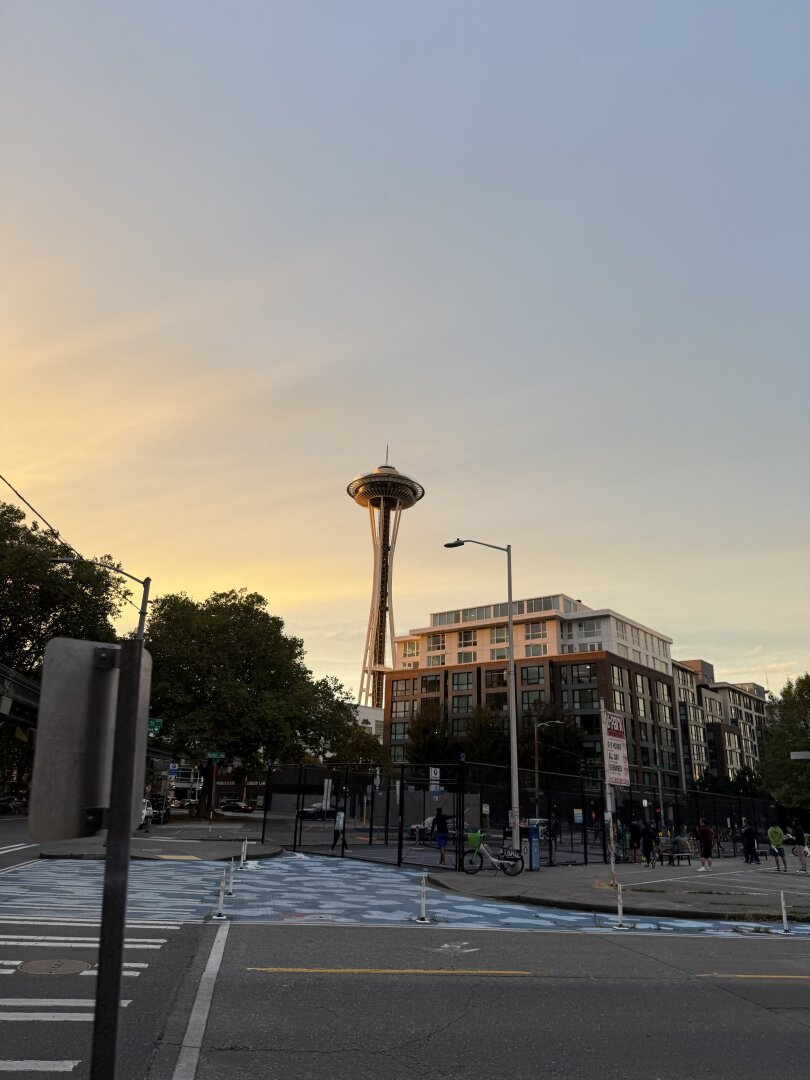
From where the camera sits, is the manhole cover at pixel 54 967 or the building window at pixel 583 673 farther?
the building window at pixel 583 673

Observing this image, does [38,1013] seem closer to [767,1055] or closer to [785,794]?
[767,1055]

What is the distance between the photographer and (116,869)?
3.22 metres

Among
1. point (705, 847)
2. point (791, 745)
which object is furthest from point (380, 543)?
point (705, 847)

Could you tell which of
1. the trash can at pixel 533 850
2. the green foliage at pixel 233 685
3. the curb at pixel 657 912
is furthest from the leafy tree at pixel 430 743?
the curb at pixel 657 912

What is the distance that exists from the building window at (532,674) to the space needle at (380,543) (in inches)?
1705

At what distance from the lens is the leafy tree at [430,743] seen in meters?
78.6

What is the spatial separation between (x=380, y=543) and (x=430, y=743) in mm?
78630

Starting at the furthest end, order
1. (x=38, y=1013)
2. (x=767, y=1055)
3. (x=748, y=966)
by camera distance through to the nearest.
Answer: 1. (x=748, y=966)
2. (x=38, y=1013)
3. (x=767, y=1055)

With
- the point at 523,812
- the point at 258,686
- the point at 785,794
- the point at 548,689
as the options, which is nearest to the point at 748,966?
the point at 523,812

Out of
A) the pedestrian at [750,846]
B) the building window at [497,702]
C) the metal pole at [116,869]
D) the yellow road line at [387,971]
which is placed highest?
the building window at [497,702]

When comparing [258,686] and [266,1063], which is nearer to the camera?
[266,1063]

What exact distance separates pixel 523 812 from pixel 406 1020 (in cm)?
4071

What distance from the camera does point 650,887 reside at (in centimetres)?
2191

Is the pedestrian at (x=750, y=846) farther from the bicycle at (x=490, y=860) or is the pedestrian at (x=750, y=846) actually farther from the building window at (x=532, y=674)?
the building window at (x=532, y=674)
